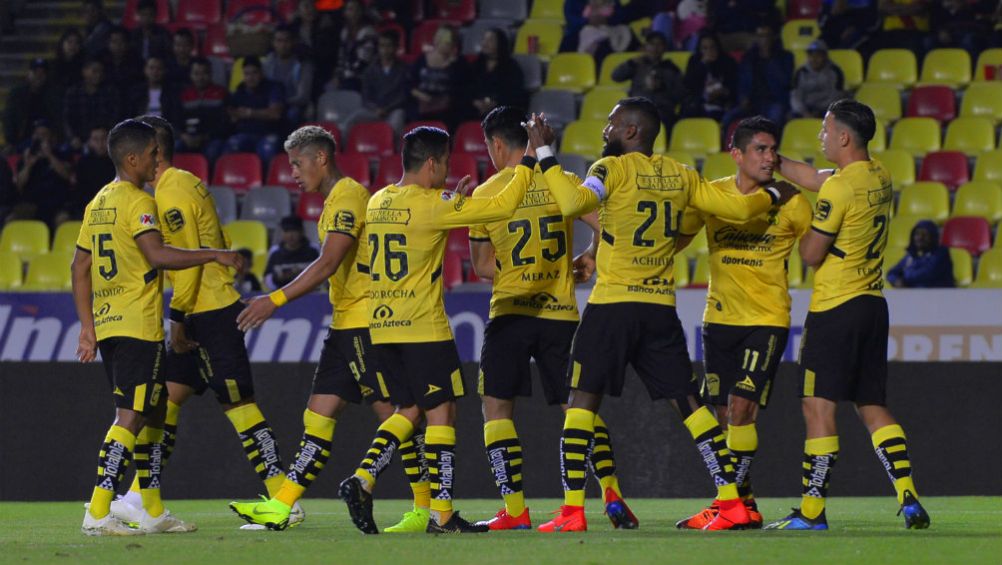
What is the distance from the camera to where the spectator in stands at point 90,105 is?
59.3 ft

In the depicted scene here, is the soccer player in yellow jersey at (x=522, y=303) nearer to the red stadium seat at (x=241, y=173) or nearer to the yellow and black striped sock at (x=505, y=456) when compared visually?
the yellow and black striped sock at (x=505, y=456)

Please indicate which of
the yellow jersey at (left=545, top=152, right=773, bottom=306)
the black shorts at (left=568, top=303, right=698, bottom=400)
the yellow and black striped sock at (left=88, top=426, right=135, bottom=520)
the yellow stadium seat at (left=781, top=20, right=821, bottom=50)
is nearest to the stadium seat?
the yellow stadium seat at (left=781, top=20, right=821, bottom=50)

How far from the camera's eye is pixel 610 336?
8.21 m

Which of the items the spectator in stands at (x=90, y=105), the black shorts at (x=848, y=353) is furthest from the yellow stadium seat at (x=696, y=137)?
the black shorts at (x=848, y=353)

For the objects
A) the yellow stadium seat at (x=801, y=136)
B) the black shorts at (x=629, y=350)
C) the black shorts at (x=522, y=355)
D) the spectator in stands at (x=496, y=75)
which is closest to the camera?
the black shorts at (x=629, y=350)

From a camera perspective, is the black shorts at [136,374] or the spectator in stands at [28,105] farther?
the spectator in stands at [28,105]

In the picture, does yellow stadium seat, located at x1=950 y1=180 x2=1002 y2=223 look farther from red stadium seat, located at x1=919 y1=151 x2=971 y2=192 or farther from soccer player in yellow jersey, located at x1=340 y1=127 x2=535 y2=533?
soccer player in yellow jersey, located at x1=340 y1=127 x2=535 y2=533

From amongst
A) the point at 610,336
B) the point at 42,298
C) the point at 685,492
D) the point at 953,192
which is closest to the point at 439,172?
the point at 610,336

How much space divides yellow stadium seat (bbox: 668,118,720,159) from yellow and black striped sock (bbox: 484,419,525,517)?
8820 millimetres

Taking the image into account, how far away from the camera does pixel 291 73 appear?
60.7 feet

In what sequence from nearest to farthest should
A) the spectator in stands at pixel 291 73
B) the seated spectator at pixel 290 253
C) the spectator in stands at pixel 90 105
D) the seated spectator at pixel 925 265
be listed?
the seated spectator at pixel 925 265 → the seated spectator at pixel 290 253 → the spectator in stands at pixel 90 105 → the spectator in stands at pixel 291 73

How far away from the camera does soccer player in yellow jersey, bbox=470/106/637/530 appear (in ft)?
28.5

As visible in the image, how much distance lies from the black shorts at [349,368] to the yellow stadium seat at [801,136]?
8686 millimetres

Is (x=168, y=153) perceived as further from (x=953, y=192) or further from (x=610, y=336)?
(x=953, y=192)
